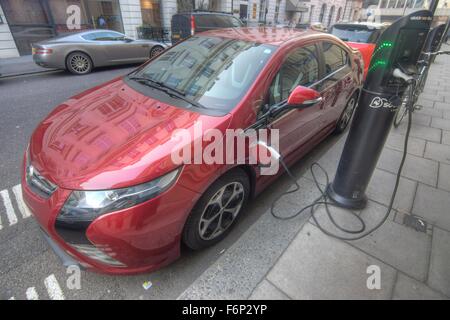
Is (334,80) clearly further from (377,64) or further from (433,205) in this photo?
(433,205)

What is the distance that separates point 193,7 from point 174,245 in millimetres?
17161

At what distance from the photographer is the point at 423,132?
4.33 m

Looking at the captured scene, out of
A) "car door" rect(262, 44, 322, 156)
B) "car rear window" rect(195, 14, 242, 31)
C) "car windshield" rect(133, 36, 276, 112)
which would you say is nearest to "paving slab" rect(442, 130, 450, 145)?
"car door" rect(262, 44, 322, 156)

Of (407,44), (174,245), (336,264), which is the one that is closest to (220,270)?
(174,245)

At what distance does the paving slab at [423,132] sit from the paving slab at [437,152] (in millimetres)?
200

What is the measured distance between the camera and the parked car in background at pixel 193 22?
9.67 m

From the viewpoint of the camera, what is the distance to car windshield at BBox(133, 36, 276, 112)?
205 cm

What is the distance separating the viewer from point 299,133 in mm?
2676

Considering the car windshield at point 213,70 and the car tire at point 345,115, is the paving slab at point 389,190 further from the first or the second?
the car windshield at point 213,70

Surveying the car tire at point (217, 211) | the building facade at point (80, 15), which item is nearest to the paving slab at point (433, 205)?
the car tire at point (217, 211)

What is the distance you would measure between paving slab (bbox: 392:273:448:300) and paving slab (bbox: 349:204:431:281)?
Result: 66mm

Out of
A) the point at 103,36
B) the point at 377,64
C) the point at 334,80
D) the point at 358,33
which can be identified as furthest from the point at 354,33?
the point at 103,36

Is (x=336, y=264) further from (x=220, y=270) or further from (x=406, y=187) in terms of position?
(x=406, y=187)

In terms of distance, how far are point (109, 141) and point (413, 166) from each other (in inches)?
145
